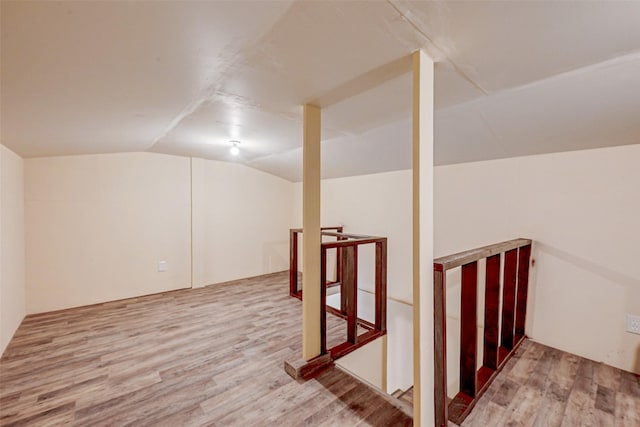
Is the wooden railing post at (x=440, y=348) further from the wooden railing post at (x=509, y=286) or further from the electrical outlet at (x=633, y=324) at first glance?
the electrical outlet at (x=633, y=324)

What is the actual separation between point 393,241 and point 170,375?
2.73 m

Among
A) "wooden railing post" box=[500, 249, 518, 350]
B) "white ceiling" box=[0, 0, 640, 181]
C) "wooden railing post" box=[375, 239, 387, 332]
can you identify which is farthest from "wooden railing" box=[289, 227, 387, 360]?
"white ceiling" box=[0, 0, 640, 181]

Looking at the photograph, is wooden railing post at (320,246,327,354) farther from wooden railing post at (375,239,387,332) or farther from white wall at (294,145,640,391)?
white wall at (294,145,640,391)

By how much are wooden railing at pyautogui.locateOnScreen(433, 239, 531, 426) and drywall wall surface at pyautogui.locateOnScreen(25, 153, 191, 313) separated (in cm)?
376

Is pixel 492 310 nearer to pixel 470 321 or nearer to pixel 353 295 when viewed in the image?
pixel 470 321

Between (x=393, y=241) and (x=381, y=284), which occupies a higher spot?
(x=393, y=241)

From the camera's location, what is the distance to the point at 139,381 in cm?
196

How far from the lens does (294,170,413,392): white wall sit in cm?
342

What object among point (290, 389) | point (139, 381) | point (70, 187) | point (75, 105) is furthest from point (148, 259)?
point (290, 389)

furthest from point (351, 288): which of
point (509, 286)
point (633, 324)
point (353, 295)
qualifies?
point (633, 324)

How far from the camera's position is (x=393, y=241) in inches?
142

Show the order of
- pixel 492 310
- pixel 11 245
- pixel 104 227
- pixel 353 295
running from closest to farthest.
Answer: pixel 492 310, pixel 353 295, pixel 11 245, pixel 104 227

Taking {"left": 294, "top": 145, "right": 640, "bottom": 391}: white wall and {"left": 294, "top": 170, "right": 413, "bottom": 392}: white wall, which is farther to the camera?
{"left": 294, "top": 170, "right": 413, "bottom": 392}: white wall


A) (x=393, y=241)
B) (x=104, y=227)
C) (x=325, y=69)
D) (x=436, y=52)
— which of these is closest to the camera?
(x=436, y=52)
